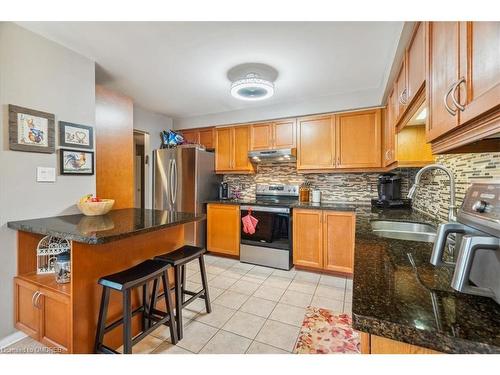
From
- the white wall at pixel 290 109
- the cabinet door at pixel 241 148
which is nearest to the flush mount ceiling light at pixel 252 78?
the white wall at pixel 290 109

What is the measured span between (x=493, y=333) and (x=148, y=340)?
1933 millimetres

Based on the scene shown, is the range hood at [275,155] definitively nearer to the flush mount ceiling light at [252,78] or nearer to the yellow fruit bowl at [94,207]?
the flush mount ceiling light at [252,78]

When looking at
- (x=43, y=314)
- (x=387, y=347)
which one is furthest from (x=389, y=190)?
(x=43, y=314)

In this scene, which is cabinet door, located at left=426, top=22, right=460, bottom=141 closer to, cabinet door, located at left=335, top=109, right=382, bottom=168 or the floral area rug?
the floral area rug

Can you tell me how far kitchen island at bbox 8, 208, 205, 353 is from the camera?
4.51 feet

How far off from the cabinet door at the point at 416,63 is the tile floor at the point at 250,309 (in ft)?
6.15

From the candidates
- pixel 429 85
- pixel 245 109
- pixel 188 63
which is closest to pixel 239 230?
pixel 245 109

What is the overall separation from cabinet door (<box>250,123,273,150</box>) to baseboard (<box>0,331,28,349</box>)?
311 centimetres

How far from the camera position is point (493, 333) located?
1.57 feet

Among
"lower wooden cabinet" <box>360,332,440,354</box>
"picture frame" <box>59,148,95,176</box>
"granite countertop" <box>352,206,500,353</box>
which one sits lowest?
"lower wooden cabinet" <box>360,332,440,354</box>

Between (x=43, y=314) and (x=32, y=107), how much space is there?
1509 millimetres

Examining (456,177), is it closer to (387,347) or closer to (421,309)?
(421,309)

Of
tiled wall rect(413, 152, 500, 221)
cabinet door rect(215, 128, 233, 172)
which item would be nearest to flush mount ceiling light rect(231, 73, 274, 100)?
cabinet door rect(215, 128, 233, 172)
